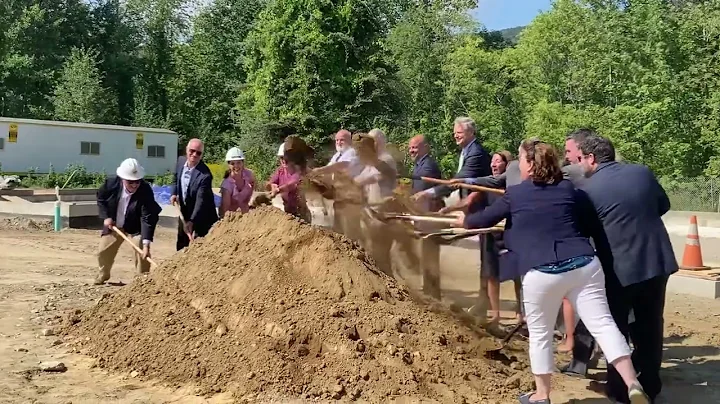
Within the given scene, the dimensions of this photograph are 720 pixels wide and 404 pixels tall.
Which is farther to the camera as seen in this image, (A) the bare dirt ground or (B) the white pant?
(A) the bare dirt ground

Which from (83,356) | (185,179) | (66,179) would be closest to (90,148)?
(66,179)

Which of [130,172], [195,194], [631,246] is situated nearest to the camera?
[631,246]

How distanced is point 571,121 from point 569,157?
27070mm

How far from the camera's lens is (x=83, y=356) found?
608cm

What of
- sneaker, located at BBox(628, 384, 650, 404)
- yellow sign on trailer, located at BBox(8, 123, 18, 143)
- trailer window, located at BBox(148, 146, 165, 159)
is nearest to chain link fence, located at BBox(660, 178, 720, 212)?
sneaker, located at BBox(628, 384, 650, 404)

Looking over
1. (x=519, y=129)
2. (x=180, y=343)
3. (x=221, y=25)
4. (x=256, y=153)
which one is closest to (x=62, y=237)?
(x=180, y=343)

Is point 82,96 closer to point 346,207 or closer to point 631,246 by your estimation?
point 346,207

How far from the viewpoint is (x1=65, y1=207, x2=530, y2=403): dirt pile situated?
5.14m

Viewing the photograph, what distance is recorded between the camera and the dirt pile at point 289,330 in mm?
5141

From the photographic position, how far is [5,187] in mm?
23438

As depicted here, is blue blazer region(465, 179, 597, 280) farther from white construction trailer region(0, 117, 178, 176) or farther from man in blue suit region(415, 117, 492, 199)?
white construction trailer region(0, 117, 178, 176)

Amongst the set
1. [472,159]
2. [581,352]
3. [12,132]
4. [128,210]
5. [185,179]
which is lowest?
[581,352]

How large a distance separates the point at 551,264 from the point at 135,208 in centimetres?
549

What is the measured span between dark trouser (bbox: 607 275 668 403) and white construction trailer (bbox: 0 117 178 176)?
2752 cm
